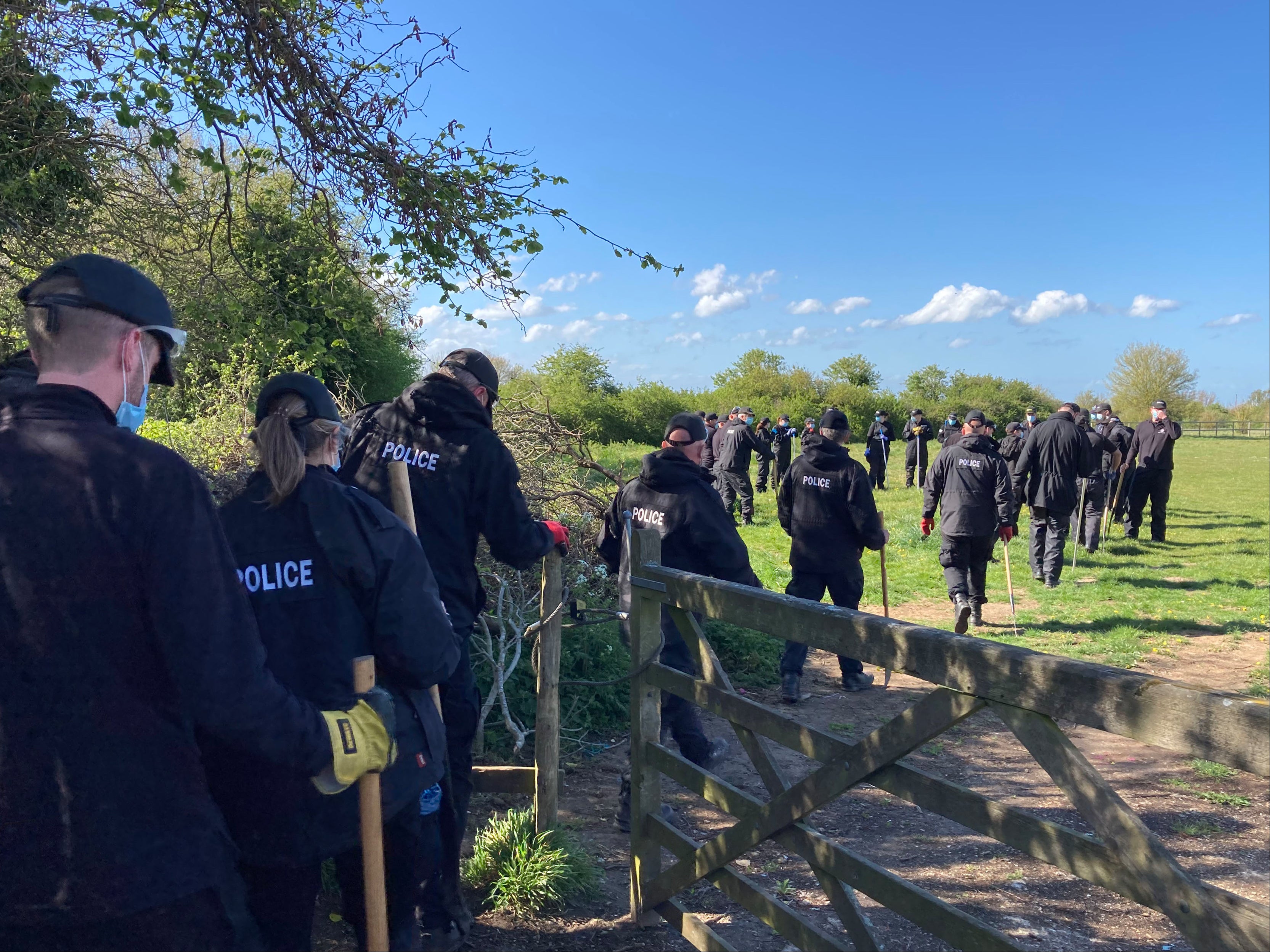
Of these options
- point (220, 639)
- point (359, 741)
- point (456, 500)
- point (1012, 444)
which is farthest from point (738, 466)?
point (220, 639)

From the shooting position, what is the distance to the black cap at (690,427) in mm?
4918

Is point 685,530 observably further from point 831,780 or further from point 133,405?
point 133,405

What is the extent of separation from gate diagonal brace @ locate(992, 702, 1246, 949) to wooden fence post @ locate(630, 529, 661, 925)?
176 cm

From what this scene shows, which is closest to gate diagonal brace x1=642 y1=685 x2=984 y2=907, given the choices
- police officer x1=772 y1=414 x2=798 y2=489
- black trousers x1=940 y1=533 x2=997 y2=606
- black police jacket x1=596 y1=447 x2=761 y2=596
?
black police jacket x1=596 y1=447 x2=761 y2=596

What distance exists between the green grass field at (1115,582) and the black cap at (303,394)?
525 cm

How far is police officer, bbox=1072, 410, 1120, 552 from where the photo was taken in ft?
39.8

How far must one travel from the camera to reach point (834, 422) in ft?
23.6

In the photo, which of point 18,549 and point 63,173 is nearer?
point 18,549

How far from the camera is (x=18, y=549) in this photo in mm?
1495

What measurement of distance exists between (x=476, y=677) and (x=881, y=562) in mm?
3501

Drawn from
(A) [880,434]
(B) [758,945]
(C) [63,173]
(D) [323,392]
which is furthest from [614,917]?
(A) [880,434]

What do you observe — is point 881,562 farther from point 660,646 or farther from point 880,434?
point 880,434

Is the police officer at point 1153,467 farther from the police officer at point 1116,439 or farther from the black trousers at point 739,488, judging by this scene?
the black trousers at point 739,488

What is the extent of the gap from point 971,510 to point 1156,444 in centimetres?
692
